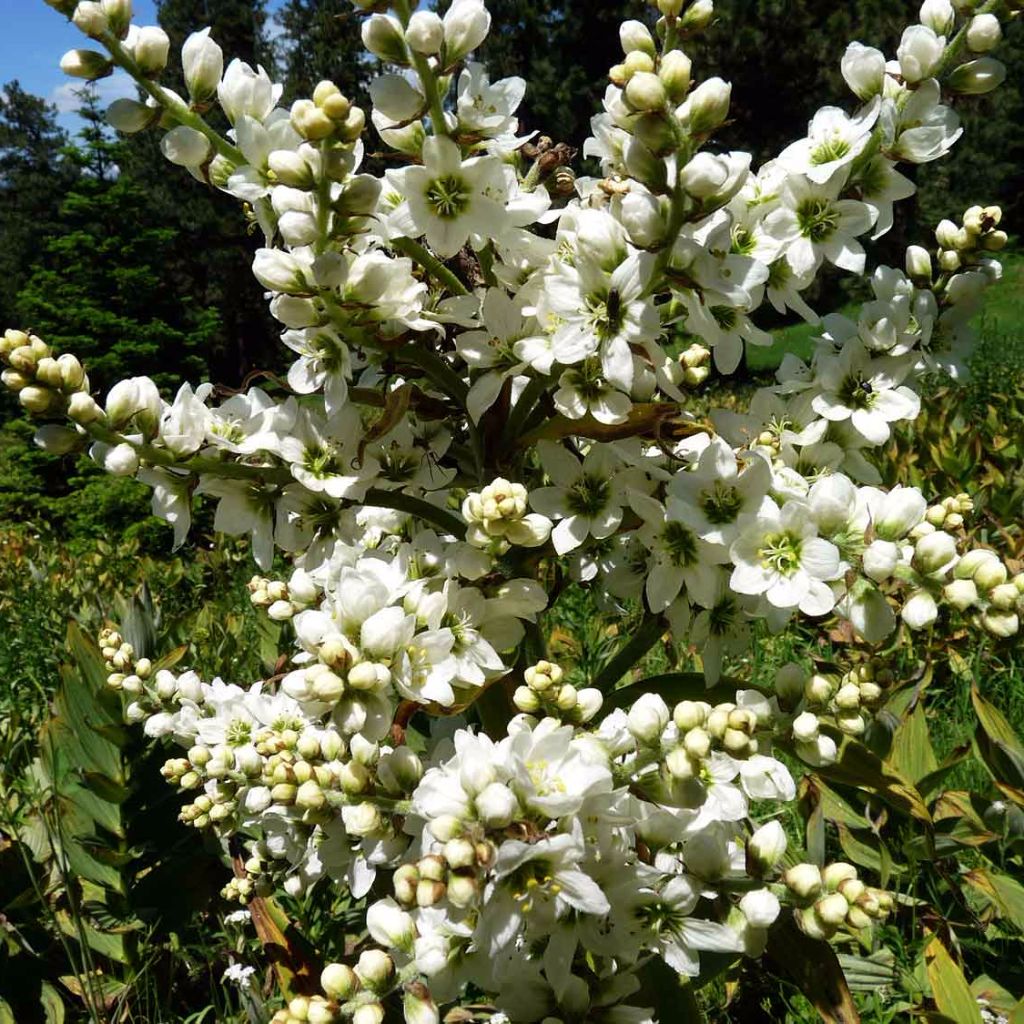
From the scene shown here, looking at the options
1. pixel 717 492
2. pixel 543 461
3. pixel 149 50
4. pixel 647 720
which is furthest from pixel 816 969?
pixel 149 50

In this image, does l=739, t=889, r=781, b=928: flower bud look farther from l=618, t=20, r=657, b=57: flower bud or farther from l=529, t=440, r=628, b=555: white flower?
l=618, t=20, r=657, b=57: flower bud

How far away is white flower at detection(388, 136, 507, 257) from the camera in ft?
3.84

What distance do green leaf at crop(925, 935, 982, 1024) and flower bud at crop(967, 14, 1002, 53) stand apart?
4.71ft

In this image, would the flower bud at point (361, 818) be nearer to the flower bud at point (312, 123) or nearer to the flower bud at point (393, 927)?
the flower bud at point (393, 927)

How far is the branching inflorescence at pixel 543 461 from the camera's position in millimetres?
1071

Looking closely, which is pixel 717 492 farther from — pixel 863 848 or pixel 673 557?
pixel 863 848

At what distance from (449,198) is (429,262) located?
0.11m

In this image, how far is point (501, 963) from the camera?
45.2 inches

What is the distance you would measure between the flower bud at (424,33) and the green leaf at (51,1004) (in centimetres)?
214

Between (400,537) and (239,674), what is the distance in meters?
1.93

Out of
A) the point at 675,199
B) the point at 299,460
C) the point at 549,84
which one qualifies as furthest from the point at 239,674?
the point at 549,84

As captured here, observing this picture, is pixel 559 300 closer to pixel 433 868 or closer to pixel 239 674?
pixel 433 868

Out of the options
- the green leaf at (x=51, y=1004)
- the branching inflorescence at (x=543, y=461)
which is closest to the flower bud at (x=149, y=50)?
the branching inflorescence at (x=543, y=461)

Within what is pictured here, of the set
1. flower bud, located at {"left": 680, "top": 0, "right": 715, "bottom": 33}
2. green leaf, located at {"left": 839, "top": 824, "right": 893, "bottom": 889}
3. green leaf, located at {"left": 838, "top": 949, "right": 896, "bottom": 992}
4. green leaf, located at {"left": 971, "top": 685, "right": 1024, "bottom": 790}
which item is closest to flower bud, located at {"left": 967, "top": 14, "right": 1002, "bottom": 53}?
flower bud, located at {"left": 680, "top": 0, "right": 715, "bottom": 33}
